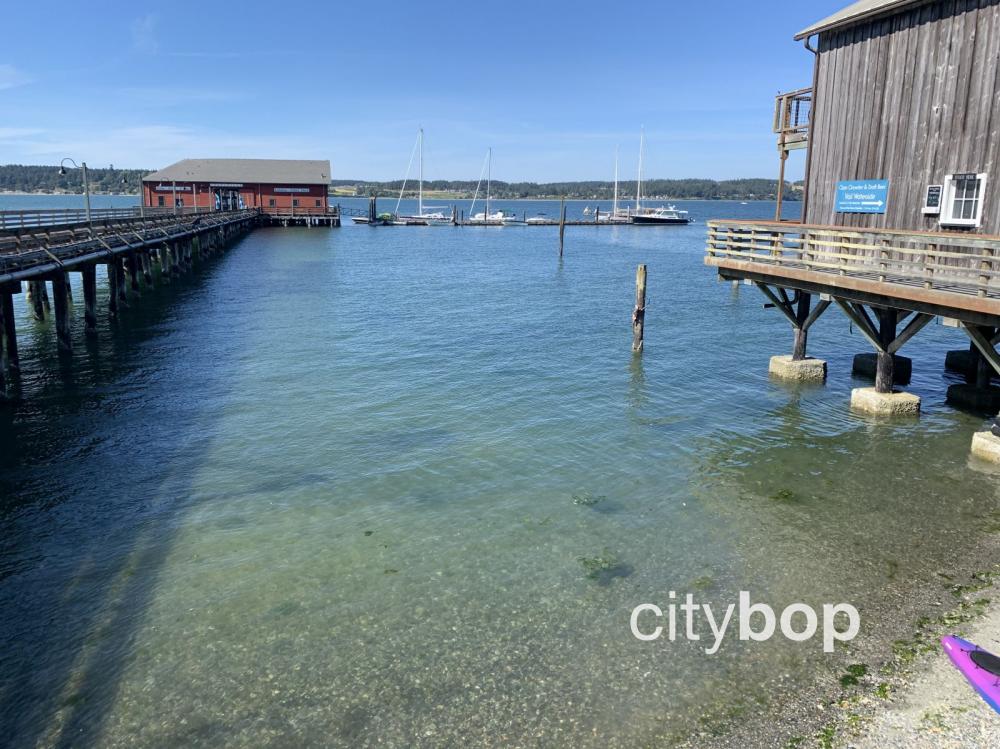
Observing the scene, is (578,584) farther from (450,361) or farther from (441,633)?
(450,361)

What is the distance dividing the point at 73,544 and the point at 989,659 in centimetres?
1255

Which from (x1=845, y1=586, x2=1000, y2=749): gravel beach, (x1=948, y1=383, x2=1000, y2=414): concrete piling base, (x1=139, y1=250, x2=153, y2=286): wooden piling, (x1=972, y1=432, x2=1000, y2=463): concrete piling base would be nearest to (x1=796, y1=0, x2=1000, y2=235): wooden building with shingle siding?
(x1=972, y1=432, x2=1000, y2=463): concrete piling base

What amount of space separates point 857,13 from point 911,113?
297cm

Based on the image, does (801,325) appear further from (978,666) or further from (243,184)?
(243,184)

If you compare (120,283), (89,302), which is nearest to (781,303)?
(89,302)

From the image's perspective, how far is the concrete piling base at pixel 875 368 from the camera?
21.1 meters

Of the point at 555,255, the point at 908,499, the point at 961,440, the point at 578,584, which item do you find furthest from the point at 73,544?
the point at 555,255

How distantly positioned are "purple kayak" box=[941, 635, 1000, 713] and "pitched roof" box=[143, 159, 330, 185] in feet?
337

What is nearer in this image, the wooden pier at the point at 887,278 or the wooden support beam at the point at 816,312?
the wooden pier at the point at 887,278

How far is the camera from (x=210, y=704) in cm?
798

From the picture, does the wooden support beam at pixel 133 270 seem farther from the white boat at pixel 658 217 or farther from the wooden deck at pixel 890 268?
the white boat at pixel 658 217

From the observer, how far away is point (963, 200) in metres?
15.9

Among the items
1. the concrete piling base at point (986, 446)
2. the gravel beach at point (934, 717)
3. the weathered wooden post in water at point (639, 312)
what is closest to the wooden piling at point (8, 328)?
the weathered wooden post in water at point (639, 312)

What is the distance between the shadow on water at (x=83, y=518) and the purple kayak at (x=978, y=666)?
9.24m
